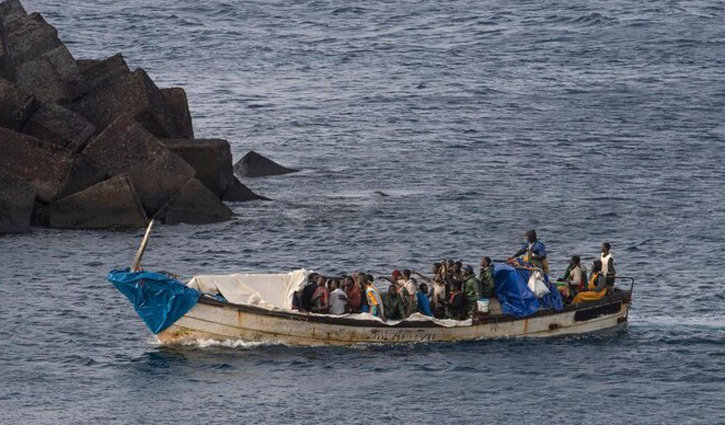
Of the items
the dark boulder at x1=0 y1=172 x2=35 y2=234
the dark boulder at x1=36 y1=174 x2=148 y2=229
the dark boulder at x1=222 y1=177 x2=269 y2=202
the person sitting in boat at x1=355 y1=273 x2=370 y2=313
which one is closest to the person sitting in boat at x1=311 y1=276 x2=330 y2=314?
the person sitting in boat at x1=355 y1=273 x2=370 y2=313

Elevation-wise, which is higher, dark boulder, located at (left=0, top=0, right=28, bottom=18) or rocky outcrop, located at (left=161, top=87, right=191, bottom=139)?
dark boulder, located at (left=0, top=0, right=28, bottom=18)

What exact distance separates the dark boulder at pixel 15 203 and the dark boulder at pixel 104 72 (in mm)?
9963

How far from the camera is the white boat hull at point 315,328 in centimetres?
4034

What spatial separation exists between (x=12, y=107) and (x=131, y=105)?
470 cm

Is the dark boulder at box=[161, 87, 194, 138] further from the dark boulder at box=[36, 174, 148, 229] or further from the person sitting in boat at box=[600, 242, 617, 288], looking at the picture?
the person sitting in boat at box=[600, 242, 617, 288]

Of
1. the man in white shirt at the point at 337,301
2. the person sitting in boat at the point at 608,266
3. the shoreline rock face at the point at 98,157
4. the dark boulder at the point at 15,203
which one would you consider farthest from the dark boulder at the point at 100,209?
the person sitting in boat at the point at 608,266

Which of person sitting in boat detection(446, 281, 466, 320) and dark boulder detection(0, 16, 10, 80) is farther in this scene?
dark boulder detection(0, 16, 10, 80)

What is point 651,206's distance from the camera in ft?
197

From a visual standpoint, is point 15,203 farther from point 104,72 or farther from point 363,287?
point 363,287

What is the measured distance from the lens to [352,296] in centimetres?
4128

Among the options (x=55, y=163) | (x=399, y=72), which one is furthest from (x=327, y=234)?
(x=399, y=72)

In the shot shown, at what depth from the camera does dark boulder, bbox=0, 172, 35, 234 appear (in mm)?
51656

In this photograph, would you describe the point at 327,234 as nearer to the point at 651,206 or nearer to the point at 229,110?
the point at 651,206

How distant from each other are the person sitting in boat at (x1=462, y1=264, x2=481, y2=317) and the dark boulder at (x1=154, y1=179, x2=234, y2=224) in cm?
1535
